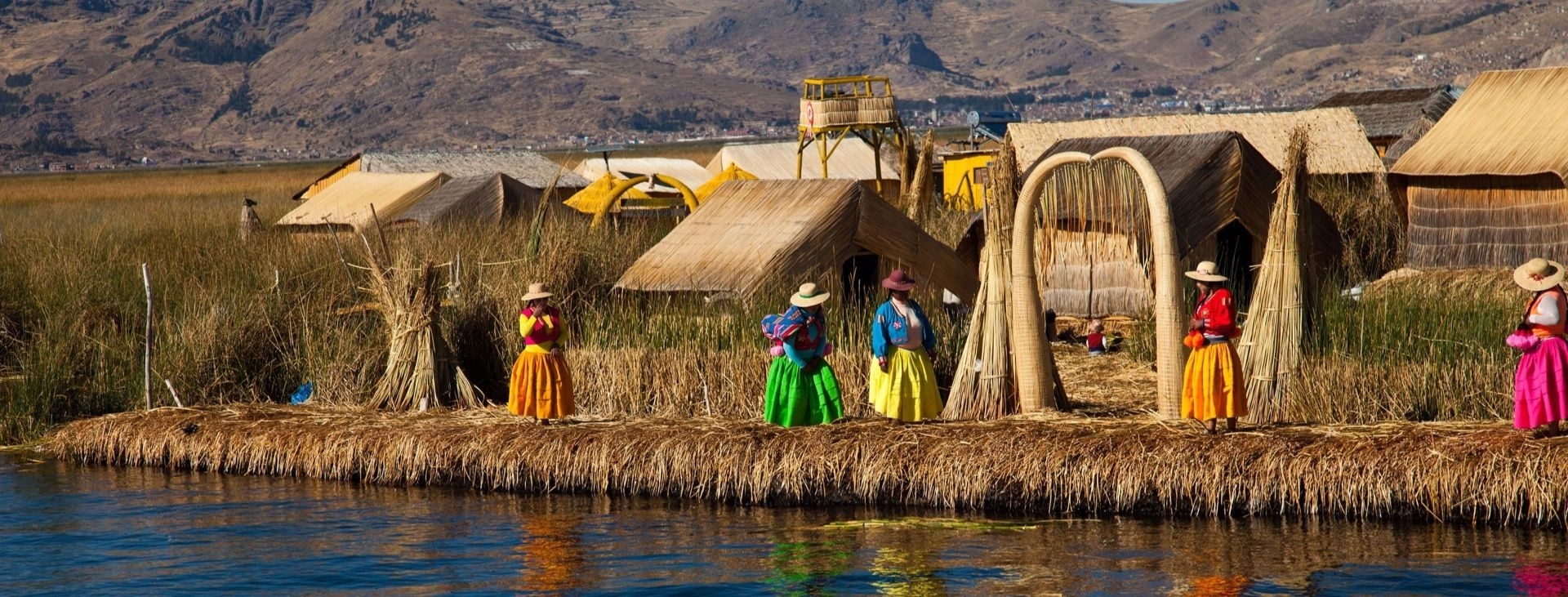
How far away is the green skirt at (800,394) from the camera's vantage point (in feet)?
Answer: 33.6

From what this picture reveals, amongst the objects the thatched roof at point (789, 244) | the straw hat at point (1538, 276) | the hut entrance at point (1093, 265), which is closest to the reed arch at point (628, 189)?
the thatched roof at point (789, 244)

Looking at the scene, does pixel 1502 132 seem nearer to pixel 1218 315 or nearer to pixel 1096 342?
pixel 1096 342

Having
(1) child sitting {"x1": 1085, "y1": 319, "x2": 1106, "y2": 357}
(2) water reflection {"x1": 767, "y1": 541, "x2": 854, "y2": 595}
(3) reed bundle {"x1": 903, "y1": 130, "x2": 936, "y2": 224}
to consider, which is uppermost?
(3) reed bundle {"x1": 903, "y1": 130, "x2": 936, "y2": 224}

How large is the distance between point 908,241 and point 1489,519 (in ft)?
21.1

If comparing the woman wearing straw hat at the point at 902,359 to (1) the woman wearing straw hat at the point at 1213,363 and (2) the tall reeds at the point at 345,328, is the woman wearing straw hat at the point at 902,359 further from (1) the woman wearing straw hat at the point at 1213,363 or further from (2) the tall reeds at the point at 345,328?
(1) the woman wearing straw hat at the point at 1213,363

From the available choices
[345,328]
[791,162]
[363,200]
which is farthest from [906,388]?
[791,162]

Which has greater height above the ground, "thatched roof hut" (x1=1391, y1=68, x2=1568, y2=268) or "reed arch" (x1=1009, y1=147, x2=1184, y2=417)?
"thatched roof hut" (x1=1391, y1=68, x2=1568, y2=268)

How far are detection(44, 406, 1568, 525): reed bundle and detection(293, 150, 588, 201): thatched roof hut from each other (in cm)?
1636

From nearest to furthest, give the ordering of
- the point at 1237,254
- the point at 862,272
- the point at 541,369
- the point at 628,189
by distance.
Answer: the point at 541,369
the point at 862,272
the point at 1237,254
the point at 628,189

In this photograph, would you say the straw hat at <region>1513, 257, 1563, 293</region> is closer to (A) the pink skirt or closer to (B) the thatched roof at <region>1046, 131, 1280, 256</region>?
(A) the pink skirt

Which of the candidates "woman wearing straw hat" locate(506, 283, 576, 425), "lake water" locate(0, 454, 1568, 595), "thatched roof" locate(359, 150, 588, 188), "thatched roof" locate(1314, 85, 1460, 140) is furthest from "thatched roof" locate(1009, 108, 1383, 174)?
"lake water" locate(0, 454, 1568, 595)

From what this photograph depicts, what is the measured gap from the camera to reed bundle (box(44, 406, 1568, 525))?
8734 mm

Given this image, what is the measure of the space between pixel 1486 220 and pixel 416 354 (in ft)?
32.4

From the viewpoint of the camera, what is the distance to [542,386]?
35.0 ft
